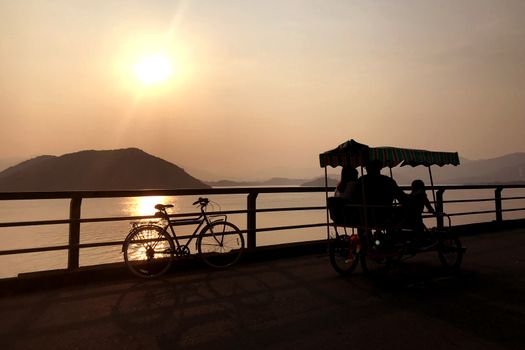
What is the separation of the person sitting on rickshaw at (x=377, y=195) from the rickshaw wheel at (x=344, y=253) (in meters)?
0.53

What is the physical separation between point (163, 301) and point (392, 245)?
358 centimetres

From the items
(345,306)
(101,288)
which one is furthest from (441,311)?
(101,288)

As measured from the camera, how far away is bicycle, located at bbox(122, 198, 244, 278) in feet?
21.9

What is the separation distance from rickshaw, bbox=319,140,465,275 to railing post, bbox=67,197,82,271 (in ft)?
13.6

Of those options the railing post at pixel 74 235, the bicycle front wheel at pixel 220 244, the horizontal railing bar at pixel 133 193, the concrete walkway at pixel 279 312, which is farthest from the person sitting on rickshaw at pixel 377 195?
the railing post at pixel 74 235

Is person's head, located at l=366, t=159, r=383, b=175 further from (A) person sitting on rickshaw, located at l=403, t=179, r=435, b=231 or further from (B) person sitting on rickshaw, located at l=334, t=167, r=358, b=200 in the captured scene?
(A) person sitting on rickshaw, located at l=403, t=179, r=435, b=231

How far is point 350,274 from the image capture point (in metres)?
6.71

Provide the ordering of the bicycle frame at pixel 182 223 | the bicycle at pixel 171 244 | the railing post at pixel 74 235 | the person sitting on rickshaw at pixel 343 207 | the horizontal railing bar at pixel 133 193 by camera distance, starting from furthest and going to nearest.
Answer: the bicycle frame at pixel 182 223
the bicycle at pixel 171 244
the person sitting on rickshaw at pixel 343 207
the railing post at pixel 74 235
the horizontal railing bar at pixel 133 193

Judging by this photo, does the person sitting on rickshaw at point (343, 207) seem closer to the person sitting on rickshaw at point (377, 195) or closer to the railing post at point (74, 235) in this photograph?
the person sitting on rickshaw at point (377, 195)

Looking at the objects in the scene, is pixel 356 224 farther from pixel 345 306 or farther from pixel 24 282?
pixel 24 282

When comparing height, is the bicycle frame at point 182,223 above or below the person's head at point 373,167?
A: below

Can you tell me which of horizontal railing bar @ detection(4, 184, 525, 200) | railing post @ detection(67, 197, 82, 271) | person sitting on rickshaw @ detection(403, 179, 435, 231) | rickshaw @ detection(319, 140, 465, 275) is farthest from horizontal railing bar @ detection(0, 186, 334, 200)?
person sitting on rickshaw @ detection(403, 179, 435, 231)

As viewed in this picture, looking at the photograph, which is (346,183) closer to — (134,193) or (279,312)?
(279,312)

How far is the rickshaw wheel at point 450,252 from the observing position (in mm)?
6766
